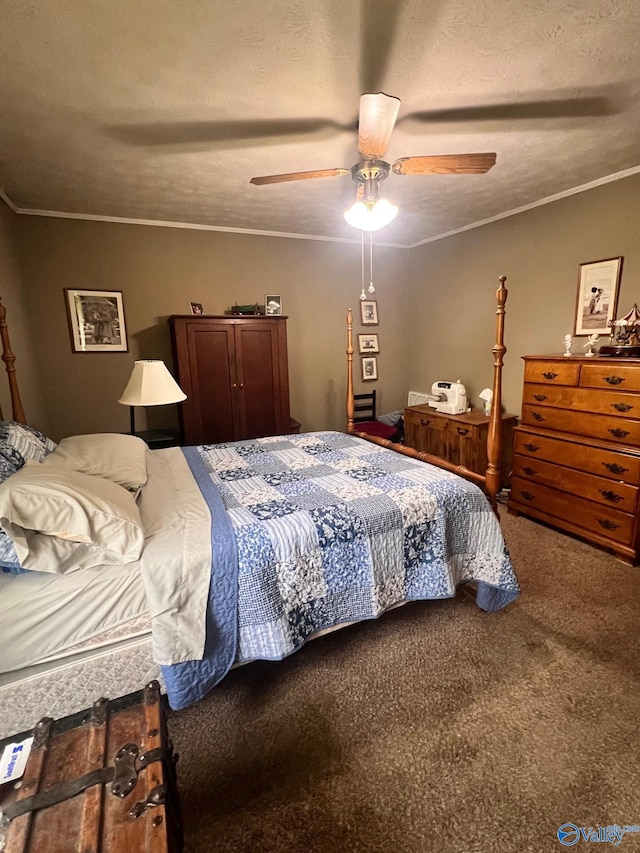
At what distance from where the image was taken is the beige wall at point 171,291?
A: 3.20m

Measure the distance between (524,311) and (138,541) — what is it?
11.6 feet

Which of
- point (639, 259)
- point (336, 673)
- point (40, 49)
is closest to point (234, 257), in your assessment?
point (40, 49)

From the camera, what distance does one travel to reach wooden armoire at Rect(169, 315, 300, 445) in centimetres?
328

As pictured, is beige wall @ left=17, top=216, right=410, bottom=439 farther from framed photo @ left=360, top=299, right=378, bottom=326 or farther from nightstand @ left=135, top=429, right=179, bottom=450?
nightstand @ left=135, top=429, right=179, bottom=450

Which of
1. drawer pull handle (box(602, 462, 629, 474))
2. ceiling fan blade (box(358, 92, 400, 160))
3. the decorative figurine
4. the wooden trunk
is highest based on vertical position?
ceiling fan blade (box(358, 92, 400, 160))

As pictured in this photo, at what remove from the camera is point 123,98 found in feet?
5.52

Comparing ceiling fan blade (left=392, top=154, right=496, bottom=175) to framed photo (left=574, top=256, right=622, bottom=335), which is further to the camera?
framed photo (left=574, top=256, right=622, bottom=335)

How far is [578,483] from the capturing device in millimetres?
2619

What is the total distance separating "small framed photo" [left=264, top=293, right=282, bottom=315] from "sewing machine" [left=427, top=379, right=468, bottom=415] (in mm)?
1850

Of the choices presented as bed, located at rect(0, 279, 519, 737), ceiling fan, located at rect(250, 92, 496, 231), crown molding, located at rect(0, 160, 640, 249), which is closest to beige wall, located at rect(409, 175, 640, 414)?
crown molding, located at rect(0, 160, 640, 249)

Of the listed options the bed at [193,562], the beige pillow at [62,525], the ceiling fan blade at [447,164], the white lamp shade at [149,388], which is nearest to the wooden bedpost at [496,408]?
the bed at [193,562]

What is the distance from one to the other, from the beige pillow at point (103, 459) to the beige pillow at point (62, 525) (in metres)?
0.32

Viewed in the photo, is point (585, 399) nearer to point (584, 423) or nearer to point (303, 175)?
point (584, 423)

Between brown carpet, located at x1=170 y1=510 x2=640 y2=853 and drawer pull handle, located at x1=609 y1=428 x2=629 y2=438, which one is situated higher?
drawer pull handle, located at x1=609 y1=428 x2=629 y2=438
